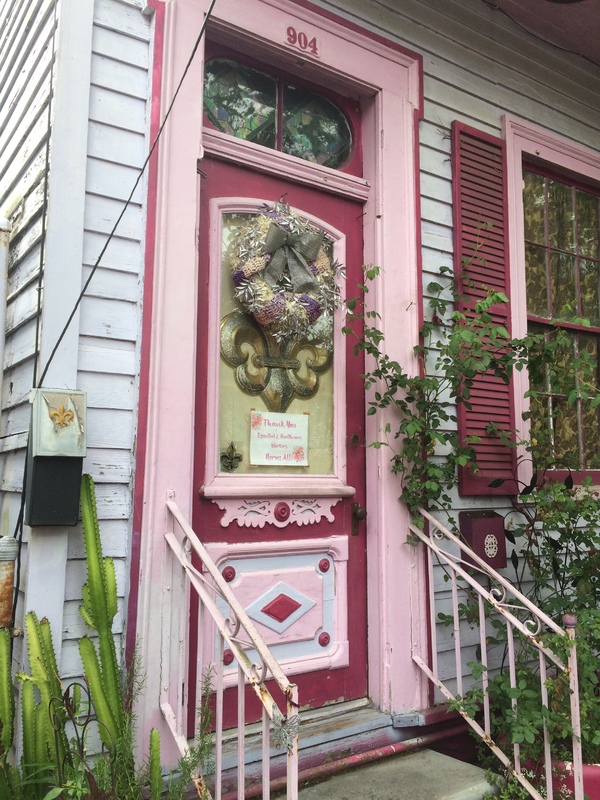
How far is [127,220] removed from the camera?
97.9 inches

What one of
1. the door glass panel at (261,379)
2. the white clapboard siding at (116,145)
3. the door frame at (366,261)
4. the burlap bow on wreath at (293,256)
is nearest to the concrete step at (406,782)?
the door frame at (366,261)

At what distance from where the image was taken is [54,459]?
85.3 inches

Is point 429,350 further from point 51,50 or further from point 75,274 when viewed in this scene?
point 51,50

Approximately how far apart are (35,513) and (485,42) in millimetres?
3513

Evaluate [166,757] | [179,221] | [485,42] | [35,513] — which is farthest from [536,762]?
[485,42]

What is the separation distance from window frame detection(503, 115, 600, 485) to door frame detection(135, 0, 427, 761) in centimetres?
72

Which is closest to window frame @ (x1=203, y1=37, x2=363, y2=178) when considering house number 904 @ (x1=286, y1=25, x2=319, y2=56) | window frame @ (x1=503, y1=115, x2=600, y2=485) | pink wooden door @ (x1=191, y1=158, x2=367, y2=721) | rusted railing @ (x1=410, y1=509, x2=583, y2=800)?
house number 904 @ (x1=286, y1=25, x2=319, y2=56)

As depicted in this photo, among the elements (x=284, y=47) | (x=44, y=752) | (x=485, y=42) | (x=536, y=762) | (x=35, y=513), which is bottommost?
(x=536, y=762)

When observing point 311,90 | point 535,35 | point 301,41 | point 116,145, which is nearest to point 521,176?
point 535,35

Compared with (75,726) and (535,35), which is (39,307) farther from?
(535,35)

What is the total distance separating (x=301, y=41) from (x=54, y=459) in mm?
2211

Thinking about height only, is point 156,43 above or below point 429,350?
above

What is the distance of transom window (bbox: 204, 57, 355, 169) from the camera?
2979mm

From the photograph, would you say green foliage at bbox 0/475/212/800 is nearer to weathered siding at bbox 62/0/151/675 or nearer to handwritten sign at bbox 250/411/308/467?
weathered siding at bbox 62/0/151/675
